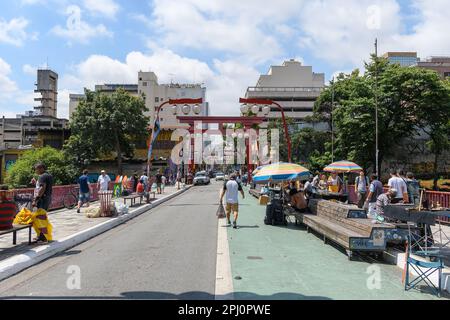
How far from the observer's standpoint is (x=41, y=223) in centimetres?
973

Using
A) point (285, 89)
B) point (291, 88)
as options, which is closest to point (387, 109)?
point (285, 89)

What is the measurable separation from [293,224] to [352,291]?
8.40 m

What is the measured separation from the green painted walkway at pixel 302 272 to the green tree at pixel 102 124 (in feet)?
134

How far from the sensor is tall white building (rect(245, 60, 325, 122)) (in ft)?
326

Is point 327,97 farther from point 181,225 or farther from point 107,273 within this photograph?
point 107,273

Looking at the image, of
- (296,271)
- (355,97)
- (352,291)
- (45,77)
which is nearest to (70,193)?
(296,271)

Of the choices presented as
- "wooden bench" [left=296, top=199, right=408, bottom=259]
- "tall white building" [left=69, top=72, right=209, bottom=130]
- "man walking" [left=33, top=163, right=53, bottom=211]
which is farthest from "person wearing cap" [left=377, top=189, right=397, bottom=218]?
"tall white building" [left=69, top=72, right=209, bottom=130]

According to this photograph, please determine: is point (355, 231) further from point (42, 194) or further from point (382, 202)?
point (42, 194)

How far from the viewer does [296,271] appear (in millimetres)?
7508

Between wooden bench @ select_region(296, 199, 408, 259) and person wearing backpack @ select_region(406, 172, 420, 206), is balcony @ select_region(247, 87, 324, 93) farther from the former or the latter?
wooden bench @ select_region(296, 199, 408, 259)

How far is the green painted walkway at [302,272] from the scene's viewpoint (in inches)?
240

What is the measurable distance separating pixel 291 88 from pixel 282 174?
90.4 m

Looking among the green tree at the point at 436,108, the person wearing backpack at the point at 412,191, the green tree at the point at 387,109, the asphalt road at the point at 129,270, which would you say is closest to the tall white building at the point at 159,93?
the green tree at the point at 387,109

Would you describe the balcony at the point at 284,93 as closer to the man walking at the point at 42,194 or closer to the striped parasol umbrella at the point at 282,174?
the striped parasol umbrella at the point at 282,174
